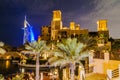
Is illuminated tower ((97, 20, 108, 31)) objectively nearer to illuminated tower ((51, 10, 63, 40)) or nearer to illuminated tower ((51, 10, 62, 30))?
illuminated tower ((51, 10, 63, 40))

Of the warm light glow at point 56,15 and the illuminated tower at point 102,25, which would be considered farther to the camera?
the warm light glow at point 56,15

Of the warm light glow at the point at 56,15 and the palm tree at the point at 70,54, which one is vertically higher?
the warm light glow at the point at 56,15

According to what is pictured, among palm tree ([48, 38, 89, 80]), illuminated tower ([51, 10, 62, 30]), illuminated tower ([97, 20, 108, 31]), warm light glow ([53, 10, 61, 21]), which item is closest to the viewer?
palm tree ([48, 38, 89, 80])

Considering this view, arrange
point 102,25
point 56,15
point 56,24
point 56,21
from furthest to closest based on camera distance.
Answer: point 56,15 < point 56,21 < point 102,25 < point 56,24

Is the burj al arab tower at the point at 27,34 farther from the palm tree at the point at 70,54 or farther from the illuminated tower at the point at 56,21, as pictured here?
the palm tree at the point at 70,54

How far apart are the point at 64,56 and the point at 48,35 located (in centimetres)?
11780

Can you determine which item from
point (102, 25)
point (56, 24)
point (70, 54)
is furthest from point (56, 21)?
point (70, 54)

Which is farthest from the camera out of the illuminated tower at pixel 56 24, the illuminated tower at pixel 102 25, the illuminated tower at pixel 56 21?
the illuminated tower at pixel 102 25

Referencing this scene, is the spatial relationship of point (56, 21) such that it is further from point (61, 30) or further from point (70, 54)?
point (70, 54)

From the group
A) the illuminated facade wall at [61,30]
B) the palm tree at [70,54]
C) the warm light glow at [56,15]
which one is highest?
the warm light glow at [56,15]

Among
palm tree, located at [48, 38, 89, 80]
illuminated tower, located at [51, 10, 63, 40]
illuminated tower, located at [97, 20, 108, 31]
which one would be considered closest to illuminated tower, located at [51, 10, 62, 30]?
illuminated tower, located at [51, 10, 63, 40]

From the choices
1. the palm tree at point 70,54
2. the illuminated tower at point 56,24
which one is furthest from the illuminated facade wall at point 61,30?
the palm tree at point 70,54

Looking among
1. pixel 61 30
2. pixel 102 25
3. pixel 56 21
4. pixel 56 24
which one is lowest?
pixel 61 30

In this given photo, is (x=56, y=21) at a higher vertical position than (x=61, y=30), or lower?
higher
